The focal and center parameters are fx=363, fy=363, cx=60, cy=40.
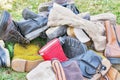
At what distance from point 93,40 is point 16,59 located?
2.49 ft

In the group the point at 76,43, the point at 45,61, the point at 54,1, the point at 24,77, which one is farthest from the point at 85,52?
the point at 54,1

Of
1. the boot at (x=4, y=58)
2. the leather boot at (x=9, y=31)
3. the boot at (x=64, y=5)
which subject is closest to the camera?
the boot at (x=4, y=58)

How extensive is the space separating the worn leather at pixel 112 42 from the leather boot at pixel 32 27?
619 millimetres

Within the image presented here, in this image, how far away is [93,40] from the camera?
3.43m

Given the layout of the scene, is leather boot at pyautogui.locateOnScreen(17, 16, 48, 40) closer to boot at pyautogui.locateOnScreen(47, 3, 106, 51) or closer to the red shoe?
boot at pyautogui.locateOnScreen(47, 3, 106, 51)

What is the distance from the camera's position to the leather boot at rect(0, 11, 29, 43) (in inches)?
132

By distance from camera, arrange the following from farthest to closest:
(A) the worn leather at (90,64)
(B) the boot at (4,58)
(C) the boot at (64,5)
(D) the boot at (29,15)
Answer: (C) the boot at (64,5) < (D) the boot at (29,15) < (B) the boot at (4,58) < (A) the worn leather at (90,64)

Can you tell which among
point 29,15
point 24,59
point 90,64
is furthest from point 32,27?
point 90,64

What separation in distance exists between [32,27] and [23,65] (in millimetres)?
466

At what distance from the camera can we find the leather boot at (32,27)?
3.45m

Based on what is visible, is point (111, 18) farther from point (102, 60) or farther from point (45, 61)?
point (45, 61)

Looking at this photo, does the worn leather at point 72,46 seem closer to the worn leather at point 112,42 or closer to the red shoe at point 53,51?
the red shoe at point 53,51

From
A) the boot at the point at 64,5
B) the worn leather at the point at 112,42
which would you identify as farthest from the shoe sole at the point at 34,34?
the worn leather at the point at 112,42

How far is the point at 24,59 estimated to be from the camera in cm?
321
